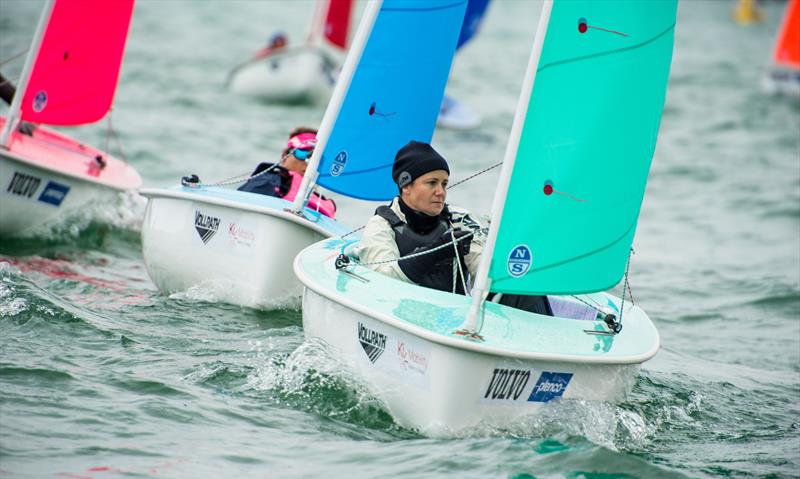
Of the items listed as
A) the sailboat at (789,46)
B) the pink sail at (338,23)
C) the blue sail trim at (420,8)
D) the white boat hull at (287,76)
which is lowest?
the blue sail trim at (420,8)

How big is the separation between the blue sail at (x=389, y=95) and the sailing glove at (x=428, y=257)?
1465 mm

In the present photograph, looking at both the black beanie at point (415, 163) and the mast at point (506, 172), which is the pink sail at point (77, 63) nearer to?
the black beanie at point (415, 163)

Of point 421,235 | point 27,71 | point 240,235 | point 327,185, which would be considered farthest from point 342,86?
point 27,71

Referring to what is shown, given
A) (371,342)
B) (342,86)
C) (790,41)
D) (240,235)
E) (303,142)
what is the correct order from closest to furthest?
(371,342) → (240,235) → (342,86) → (303,142) → (790,41)

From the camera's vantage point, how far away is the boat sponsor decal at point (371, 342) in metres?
4.90

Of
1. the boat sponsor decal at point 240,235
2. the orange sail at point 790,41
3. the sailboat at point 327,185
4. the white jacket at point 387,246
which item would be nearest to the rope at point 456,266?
the white jacket at point 387,246

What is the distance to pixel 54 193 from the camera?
8.30m

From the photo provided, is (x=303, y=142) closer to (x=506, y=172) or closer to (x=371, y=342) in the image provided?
(x=371, y=342)

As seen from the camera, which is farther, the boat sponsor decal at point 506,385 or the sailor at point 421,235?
the sailor at point 421,235

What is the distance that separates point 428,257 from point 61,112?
429 cm

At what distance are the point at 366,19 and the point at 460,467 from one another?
3214 millimetres

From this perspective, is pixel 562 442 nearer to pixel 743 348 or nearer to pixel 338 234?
pixel 338 234

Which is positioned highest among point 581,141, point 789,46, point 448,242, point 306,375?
point 789,46

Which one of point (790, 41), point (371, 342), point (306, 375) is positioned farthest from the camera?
point (790, 41)
